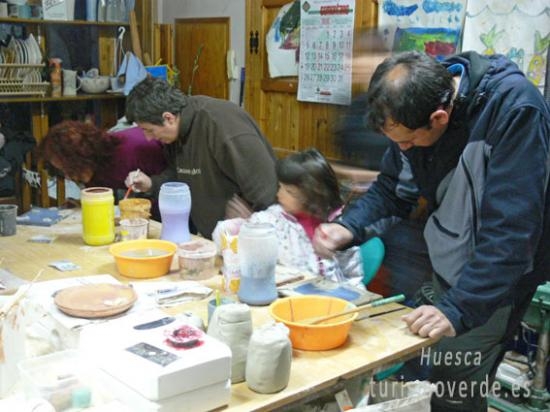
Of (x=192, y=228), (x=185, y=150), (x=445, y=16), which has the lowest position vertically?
(x=192, y=228)

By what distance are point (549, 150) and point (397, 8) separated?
1753 mm

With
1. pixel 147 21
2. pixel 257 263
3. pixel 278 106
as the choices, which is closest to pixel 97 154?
pixel 257 263

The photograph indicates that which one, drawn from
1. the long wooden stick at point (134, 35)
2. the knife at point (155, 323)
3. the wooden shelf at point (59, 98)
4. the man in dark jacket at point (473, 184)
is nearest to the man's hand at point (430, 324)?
the man in dark jacket at point (473, 184)

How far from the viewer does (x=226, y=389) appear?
125cm

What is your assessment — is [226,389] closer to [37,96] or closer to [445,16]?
[445,16]

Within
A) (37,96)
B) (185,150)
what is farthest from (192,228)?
(37,96)

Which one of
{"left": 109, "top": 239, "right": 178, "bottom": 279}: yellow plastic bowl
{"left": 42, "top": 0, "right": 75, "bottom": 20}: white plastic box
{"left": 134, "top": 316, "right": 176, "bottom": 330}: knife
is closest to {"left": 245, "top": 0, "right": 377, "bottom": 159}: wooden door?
{"left": 42, "top": 0, "right": 75, "bottom": 20}: white plastic box

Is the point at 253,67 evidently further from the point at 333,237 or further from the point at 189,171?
the point at 333,237

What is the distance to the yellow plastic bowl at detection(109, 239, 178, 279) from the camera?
196 cm

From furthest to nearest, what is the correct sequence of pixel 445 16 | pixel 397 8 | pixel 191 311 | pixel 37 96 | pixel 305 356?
pixel 37 96, pixel 397 8, pixel 445 16, pixel 191 311, pixel 305 356

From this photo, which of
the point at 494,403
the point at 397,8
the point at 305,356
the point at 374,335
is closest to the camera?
the point at 305,356

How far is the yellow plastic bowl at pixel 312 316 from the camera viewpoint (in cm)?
149

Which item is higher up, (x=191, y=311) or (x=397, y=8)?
(x=397, y=8)

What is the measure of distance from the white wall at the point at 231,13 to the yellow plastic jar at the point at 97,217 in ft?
7.91
